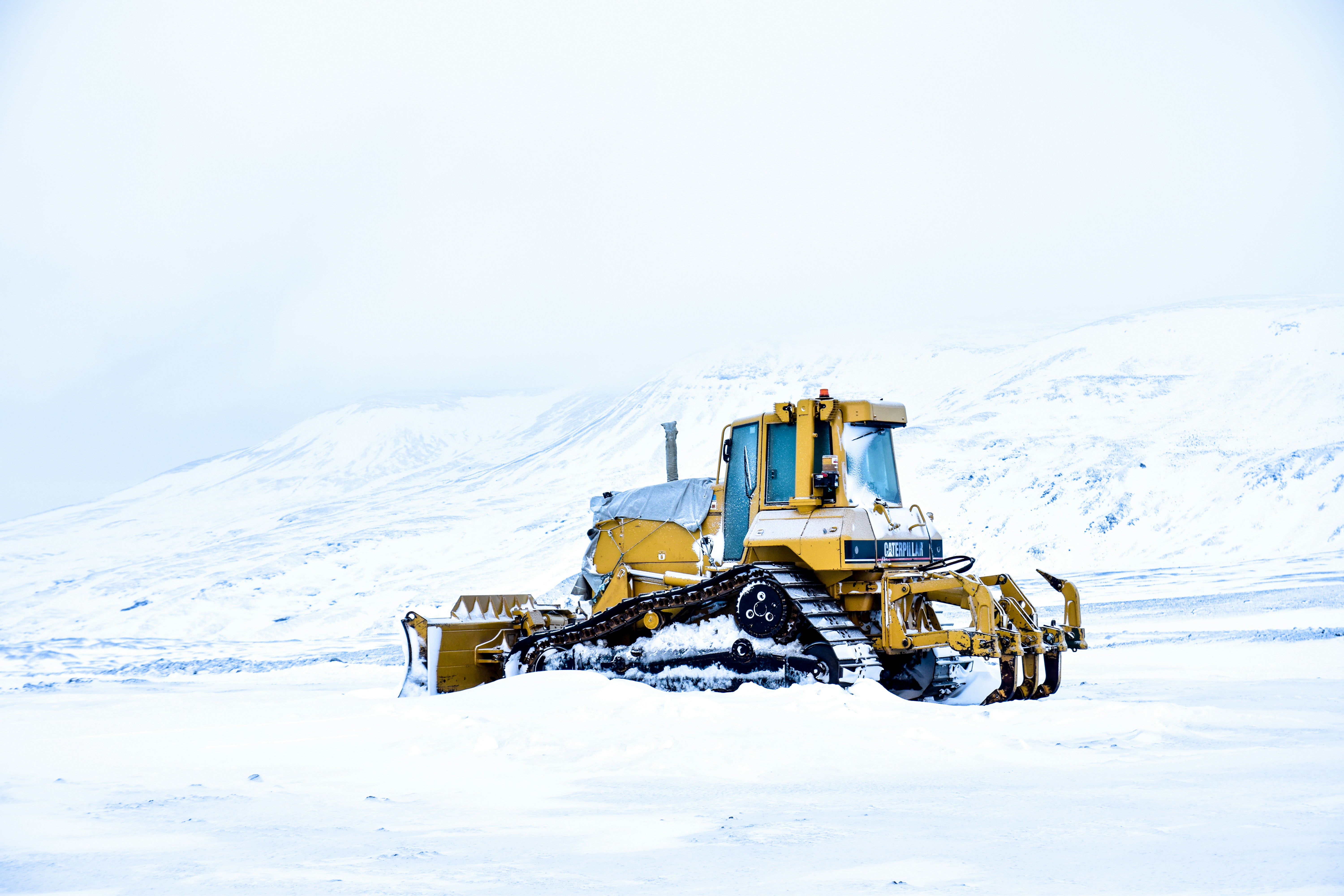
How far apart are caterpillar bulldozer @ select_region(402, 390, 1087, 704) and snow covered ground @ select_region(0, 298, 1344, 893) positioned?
633mm

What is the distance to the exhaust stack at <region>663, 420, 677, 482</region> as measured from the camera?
1192cm

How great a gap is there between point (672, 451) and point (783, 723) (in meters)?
5.05

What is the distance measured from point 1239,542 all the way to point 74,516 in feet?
176

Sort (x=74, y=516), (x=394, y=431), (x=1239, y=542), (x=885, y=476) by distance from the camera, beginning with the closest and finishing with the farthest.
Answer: (x=885, y=476) < (x=1239, y=542) < (x=74, y=516) < (x=394, y=431)

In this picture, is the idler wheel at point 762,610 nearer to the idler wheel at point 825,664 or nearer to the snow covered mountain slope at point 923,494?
the idler wheel at point 825,664

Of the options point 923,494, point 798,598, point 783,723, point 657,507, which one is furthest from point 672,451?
point 923,494

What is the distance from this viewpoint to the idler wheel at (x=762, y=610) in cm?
921

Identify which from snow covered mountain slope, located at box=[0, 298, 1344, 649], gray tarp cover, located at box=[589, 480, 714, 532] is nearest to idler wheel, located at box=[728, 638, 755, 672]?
gray tarp cover, located at box=[589, 480, 714, 532]

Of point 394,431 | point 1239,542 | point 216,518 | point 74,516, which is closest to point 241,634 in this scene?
point 1239,542

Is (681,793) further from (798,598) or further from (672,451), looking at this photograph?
(672,451)

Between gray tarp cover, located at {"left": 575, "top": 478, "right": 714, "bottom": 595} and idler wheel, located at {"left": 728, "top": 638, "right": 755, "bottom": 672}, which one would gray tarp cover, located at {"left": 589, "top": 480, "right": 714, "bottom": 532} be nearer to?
gray tarp cover, located at {"left": 575, "top": 478, "right": 714, "bottom": 595}

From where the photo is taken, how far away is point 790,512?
10.0 meters

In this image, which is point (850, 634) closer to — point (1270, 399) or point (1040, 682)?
point (1040, 682)

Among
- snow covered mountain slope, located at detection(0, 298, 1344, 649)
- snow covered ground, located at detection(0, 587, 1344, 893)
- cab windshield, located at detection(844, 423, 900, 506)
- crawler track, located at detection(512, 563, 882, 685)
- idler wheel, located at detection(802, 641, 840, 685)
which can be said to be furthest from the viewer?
snow covered mountain slope, located at detection(0, 298, 1344, 649)
